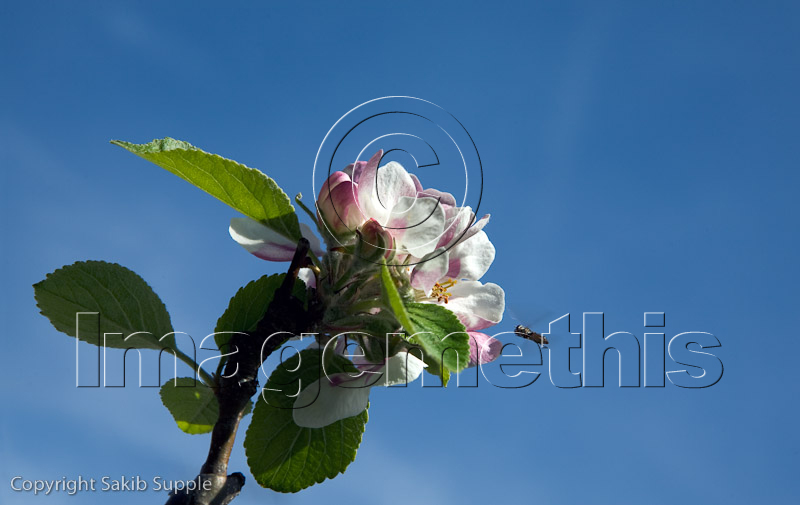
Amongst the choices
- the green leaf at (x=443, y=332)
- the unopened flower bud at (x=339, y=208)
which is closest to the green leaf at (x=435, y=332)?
the green leaf at (x=443, y=332)

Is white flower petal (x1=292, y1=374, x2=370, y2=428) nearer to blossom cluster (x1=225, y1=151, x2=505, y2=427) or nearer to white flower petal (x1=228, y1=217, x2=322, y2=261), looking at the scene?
blossom cluster (x1=225, y1=151, x2=505, y2=427)

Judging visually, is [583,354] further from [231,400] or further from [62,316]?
[62,316]

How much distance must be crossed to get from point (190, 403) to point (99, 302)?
0.22m

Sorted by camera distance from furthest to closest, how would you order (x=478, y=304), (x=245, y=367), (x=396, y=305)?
(x=478, y=304) → (x=245, y=367) → (x=396, y=305)

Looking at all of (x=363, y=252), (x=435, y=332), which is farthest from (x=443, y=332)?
(x=363, y=252)

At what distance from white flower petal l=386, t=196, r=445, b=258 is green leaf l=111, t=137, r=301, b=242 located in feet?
0.45

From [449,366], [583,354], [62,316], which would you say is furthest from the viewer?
[583,354]

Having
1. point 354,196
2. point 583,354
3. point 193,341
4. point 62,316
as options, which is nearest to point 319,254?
point 354,196

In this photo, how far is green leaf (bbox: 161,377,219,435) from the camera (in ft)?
3.04

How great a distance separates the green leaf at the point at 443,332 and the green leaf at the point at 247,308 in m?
0.21

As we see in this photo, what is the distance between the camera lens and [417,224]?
2.66ft

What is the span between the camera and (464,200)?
2.93ft

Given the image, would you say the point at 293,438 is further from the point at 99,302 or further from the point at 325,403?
the point at 99,302

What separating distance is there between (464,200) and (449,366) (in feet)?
0.87
